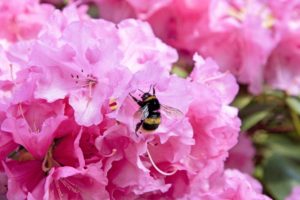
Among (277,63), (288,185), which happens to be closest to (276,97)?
(277,63)

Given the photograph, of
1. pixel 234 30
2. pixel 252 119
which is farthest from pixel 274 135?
pixel 234 30

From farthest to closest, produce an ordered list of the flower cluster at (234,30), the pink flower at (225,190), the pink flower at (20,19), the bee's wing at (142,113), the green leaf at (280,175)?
the green leaf at (280,175)
the flower cluster at (234,30)
the pink flower at (20,19)
the pink flower at (225,190)
the bee's wing at (142,113)

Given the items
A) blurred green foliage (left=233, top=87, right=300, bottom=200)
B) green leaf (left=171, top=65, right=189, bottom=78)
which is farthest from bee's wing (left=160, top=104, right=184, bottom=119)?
blurred green foliage (left=233, top=87, right=300, bottom=200)

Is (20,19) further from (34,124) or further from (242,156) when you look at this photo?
(242,156)

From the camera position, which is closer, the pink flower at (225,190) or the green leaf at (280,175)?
the pink flower at (225,190)

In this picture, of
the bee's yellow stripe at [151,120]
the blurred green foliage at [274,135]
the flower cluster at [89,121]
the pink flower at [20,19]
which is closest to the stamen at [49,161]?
the flower cluster at [89,121]

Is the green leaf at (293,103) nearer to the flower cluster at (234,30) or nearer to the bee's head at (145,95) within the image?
the flower cluster at (234,30)

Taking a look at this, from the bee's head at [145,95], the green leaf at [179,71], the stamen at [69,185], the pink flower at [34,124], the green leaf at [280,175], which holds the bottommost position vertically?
the green leaf at [280,175]

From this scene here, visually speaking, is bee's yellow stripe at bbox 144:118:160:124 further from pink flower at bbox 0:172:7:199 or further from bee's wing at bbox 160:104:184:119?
pink flower at bbox 0:172:7:199
